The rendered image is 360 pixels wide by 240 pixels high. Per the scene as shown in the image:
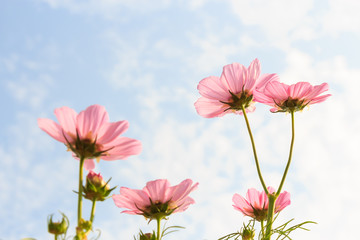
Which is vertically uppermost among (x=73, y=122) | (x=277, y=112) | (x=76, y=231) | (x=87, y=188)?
(x=277, y=112)

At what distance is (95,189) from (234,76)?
1.98 ft

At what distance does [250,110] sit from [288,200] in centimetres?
34

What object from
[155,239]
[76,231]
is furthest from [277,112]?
[76,231]

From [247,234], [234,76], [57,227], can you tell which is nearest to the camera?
[57,227]

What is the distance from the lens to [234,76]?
4.10ft

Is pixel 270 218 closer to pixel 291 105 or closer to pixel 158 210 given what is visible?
pixel 158 210

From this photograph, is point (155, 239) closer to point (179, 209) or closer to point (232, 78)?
point (179, 209)

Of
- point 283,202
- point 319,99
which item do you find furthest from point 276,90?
point 283,202

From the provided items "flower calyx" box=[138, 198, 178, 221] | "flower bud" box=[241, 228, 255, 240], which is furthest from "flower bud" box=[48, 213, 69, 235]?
"flower bud" box=[241, 228, 255, 240]

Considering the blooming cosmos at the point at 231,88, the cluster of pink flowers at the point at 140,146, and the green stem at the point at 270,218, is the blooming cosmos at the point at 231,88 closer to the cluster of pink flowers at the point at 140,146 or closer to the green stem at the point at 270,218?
the cluster of pink flowers at the point at 140,146

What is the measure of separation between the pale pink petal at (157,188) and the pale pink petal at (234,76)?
400mm

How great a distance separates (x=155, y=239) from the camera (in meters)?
0.88

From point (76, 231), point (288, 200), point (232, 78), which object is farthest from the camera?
point (232, 78)

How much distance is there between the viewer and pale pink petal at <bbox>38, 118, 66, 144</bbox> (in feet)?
2.55
